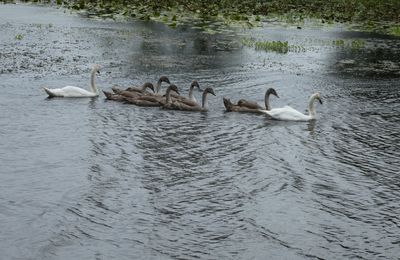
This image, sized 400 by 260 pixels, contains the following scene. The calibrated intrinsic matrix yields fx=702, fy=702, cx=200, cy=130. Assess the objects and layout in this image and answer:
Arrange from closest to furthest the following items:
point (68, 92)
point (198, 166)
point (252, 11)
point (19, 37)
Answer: point (198, 166) → point (68, 92) → point (19, 37) → point (252, 11)

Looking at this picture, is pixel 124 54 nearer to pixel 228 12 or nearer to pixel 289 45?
pixel 289 45

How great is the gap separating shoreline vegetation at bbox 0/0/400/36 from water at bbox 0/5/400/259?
50.9 ft

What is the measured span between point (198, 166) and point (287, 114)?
6146mm

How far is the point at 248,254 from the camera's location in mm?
12984

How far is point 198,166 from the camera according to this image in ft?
58.5

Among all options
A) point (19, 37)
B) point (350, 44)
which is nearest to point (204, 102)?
point (19, 37)

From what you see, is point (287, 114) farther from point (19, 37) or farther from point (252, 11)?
point (252, 11)

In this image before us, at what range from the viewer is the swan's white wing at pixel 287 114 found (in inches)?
906

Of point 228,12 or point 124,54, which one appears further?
point 228,12

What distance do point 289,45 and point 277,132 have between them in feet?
57.7

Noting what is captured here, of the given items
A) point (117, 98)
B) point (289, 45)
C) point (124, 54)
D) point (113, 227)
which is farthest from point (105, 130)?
point (289, 45)

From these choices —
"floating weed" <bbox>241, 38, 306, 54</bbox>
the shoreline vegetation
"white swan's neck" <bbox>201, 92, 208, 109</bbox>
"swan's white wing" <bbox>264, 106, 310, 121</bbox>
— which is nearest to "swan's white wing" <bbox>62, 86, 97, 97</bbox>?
"white swan's neck" <bbox>201, 92, 208, 109</bbox>

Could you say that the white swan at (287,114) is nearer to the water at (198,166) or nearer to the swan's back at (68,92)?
the water at (198,166)

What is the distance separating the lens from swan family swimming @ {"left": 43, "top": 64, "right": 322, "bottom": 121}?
23172 millimetres
